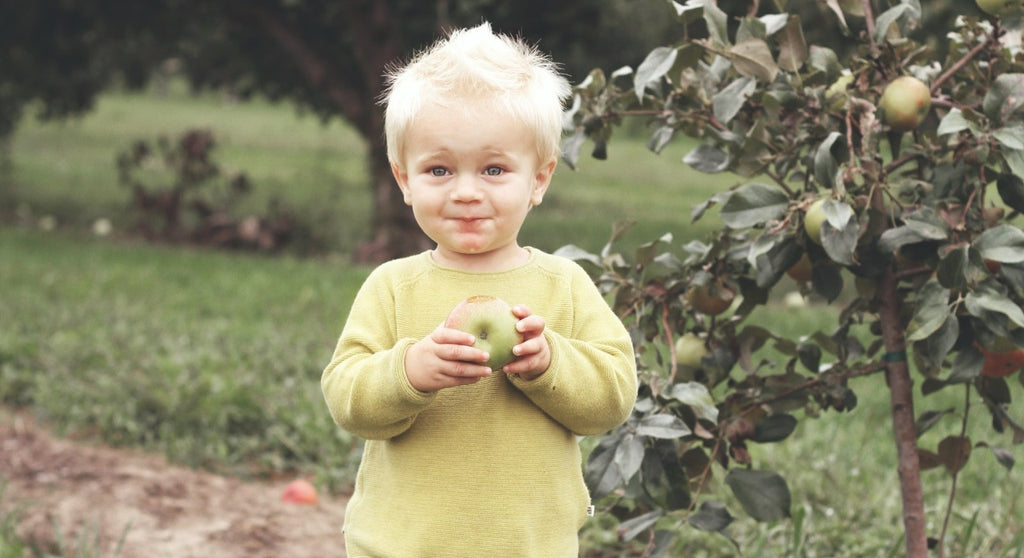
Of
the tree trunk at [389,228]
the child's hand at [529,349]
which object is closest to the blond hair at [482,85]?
the child's hand at [529,349]

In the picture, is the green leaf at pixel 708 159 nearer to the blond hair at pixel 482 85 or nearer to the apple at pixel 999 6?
the apple at pixel 999 6

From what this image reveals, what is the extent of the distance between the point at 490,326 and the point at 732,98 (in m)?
0.96

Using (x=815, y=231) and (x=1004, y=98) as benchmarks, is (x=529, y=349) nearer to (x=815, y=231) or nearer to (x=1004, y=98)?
(x=815, y=231)

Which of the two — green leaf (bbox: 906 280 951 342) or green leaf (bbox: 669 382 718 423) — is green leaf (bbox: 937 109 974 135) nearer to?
green leaf (bbox: 906 280 951 342)

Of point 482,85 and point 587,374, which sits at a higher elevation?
point 482,85

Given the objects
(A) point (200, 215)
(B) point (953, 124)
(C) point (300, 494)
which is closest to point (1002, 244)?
(B) point (953, 124)

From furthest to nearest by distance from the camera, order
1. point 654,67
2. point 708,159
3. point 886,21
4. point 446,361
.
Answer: point 708,159
point 654,67
point 886,21
point 446,361

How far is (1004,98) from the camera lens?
201cm

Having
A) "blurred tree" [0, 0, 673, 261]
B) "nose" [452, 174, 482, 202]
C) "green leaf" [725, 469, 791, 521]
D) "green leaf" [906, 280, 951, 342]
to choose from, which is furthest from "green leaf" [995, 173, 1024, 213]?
"blurred tree" [0, 0, 673, 261]

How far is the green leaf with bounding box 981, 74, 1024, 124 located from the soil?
204 cm

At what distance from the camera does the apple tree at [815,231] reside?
2018 mm

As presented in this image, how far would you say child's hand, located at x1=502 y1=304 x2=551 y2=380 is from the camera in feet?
4.83

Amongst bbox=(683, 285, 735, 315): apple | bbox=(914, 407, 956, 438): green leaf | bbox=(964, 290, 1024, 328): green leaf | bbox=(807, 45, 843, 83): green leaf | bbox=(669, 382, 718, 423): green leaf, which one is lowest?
bbox=(914, 407, 956, 438): green leaf

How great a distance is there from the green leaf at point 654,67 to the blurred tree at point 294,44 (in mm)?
6053
